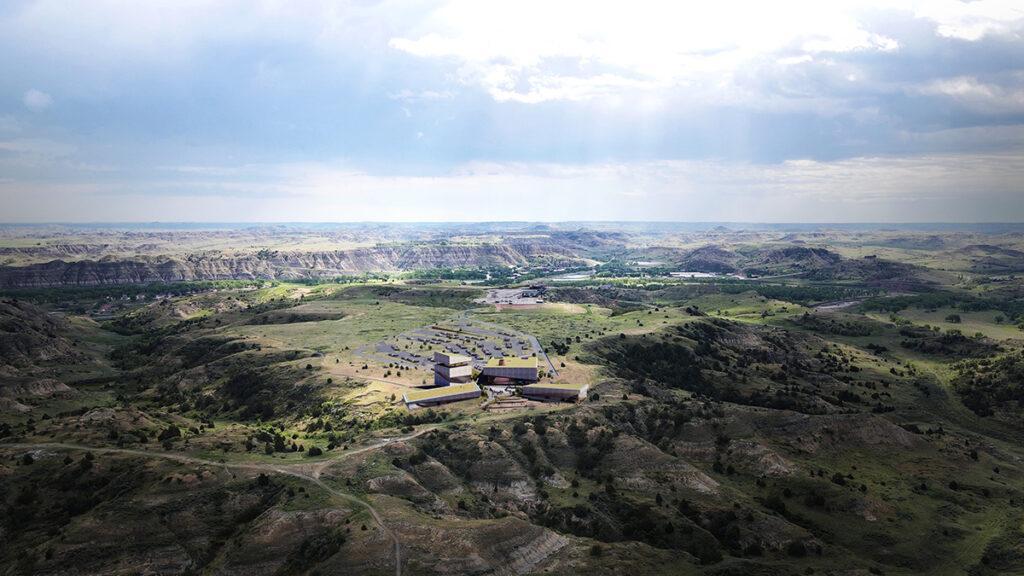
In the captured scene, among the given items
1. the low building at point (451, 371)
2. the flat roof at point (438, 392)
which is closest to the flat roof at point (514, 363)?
the low building at point (451, 371)

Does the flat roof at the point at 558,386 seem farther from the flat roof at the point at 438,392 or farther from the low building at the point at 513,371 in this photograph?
the flat roof at the point at 438,392

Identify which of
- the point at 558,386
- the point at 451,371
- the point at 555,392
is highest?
the point at 451,371

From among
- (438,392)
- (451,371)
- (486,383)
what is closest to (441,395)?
(438,392)

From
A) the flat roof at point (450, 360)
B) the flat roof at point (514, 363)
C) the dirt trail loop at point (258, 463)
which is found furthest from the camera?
the flat roof at point (514, 363)

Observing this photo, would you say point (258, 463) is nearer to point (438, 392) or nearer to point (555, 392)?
point (438, 392)

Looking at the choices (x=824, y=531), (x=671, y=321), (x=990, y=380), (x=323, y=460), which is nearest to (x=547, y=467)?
(x=323, y=460)

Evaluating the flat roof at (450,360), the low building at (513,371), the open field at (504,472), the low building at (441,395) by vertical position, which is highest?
the flat roof at (450,360)

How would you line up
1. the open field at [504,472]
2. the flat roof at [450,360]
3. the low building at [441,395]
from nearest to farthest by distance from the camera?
the open field at [504,472] → the low building at [441,395] → the flat roof at [450,360]

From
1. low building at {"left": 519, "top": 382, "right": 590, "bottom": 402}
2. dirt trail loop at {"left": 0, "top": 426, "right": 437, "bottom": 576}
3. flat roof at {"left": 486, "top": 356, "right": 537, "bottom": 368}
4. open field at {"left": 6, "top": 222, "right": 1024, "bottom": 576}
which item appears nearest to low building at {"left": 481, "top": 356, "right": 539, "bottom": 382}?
flat roof at {"left": 486, "top": 356, "right": 537, "bottom": 368}

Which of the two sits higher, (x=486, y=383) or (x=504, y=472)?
(x=486, y=383)
